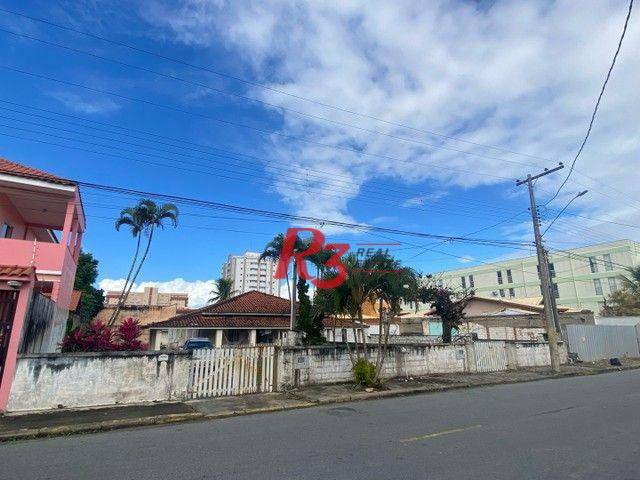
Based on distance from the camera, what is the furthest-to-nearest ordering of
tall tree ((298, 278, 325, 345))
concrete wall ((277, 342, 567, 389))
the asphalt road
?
tall tree ((298, 278, 325, 345)), concrete wall ((277, 342, 567, 389)), the asphalt road

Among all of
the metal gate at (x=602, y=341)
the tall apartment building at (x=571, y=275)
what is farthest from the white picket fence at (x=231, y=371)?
the tall apartment building at (x=571, y=275)

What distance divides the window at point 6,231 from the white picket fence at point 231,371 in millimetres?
10491

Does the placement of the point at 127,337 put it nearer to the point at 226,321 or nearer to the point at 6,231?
the point at 6,231

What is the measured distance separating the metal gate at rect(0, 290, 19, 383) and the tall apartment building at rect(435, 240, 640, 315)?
41.9 meters

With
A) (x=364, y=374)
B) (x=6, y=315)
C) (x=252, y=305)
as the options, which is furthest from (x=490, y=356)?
(x=252, y=305)

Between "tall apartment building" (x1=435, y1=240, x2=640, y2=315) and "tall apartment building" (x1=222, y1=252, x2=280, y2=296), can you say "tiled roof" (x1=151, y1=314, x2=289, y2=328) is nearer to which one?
"tall apartment building" (x1=435, y1=240, x2=640, y2=315)

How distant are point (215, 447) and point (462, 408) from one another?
18.1 feet

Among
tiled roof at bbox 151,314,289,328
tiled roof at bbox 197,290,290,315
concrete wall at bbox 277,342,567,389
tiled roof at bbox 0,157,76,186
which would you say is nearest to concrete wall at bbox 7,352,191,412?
concrete wall at bbox 277,342,567,389

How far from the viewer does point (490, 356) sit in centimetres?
1745

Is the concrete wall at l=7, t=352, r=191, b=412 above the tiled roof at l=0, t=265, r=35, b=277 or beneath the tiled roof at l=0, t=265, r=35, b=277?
beneath

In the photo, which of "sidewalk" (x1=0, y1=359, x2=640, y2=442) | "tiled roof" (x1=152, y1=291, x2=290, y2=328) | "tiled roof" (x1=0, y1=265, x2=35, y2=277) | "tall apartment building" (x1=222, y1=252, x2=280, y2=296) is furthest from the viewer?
"tall apartment building" (x1=222, y1=252, x2=280, y2=296)

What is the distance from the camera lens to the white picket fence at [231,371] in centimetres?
1074

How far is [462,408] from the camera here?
882 centimetres

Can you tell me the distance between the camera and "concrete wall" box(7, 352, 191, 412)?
8.73 m
